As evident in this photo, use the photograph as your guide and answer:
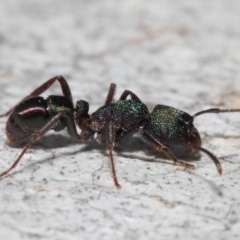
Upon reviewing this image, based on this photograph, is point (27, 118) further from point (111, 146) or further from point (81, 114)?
point (111, 146)

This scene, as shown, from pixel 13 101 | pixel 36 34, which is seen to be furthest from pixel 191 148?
pixel 36 34

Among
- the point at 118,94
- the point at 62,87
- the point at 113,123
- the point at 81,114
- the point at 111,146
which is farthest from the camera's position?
the point at 118,94

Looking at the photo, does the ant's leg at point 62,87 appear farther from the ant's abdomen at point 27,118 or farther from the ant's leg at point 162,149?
the ant's leg at point 162,149

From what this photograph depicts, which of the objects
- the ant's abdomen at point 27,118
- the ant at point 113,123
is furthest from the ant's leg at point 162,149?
the ant's abdomen at point 27,118

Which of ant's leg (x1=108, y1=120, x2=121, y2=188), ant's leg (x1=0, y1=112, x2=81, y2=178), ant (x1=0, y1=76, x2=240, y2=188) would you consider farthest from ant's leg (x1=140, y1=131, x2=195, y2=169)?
ant's leg (x1=0, y1=112, x2=81, y2=178)

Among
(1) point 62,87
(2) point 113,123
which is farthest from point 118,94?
(2) point 113,123

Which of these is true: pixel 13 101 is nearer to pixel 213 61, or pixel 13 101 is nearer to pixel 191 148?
pixel 191 148
